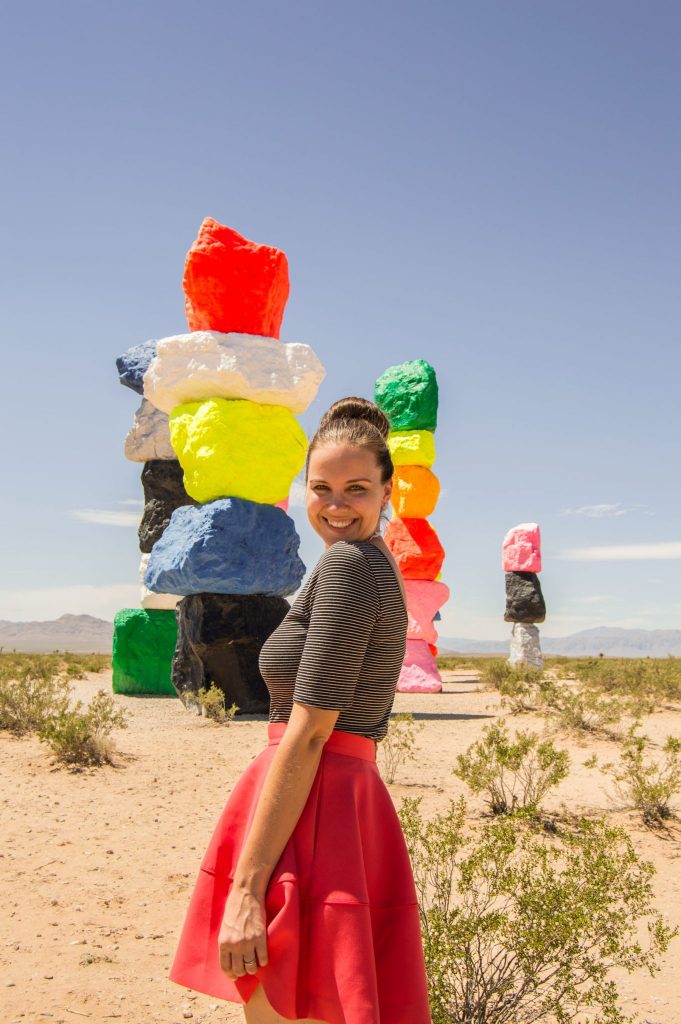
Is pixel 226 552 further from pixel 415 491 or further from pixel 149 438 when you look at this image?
pixel 415 491

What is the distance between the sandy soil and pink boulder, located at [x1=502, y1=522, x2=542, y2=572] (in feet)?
39.1

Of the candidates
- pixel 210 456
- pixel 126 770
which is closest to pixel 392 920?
pixel 126 770

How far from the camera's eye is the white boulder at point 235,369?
9109mm

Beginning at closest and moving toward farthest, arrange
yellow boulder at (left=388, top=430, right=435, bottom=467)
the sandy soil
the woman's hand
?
the woman's hand → the sandy soil → yellow boulder at (left=388, top=430, right=435, bottom=467)

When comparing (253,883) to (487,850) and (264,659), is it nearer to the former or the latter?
(264,659)

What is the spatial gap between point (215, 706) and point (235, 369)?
364cm

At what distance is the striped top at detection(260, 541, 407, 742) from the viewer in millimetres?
1556

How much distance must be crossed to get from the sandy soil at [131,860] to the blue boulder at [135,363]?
18.7ft

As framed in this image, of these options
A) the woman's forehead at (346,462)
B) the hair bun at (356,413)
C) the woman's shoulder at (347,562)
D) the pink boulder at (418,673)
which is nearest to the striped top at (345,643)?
the woman's shoulder at (347,562)

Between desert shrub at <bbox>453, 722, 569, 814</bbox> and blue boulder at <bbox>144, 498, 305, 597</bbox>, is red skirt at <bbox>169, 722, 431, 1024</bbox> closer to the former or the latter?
desert shrub at <bbox>453, 722, 569, 814</bbox>

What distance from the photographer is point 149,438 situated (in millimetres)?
12344

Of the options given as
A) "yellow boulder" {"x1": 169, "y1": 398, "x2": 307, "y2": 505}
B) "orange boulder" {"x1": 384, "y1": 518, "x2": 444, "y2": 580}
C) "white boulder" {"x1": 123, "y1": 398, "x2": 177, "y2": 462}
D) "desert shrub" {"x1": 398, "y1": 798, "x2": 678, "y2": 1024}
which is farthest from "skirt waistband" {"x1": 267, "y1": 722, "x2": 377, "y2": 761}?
"orange boulder" {"x1": 384, "y1": 518, "x2": 444, "y2": 580}

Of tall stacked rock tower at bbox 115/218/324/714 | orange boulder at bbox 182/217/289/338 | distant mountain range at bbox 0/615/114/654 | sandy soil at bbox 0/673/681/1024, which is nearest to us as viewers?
sandy soil at bbox 0/673/681/1024

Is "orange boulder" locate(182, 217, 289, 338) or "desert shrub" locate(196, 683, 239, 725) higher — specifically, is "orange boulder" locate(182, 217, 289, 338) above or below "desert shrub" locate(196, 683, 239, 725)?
above
